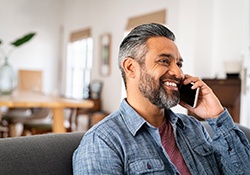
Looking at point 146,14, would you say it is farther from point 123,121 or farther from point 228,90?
point 123,121

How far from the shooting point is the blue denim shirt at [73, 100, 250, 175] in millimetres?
1018

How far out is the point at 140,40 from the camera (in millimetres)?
1195

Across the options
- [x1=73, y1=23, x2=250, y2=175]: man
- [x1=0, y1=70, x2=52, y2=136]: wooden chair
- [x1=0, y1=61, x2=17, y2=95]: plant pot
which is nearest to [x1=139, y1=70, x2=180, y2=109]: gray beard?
[x1=73, y1=23, x2=250, y2=175]: man

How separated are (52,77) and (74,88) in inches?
34.4

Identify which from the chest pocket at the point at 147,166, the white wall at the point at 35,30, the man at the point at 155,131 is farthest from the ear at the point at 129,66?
the white wall at the point at 35,30

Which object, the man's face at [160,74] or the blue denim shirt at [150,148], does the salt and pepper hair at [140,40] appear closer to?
the man's face at [160,74]

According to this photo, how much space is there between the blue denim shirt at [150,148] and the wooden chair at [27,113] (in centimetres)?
255

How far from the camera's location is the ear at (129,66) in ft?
3.96

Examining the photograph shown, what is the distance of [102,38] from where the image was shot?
648 centimetres

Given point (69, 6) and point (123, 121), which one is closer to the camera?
point (123, 121)

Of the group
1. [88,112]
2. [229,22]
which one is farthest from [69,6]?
[229,22]

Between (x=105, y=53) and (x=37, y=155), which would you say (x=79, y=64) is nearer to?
(x=105, y=53)

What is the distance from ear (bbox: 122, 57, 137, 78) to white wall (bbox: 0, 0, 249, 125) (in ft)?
7.37

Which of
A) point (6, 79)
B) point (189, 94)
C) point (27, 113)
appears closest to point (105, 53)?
point (27, 113)
